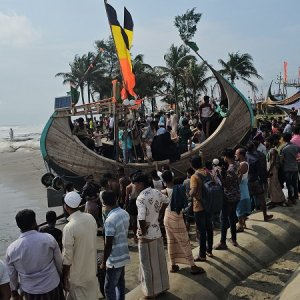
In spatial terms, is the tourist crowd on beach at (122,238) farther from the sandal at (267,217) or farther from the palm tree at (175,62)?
the palm tree at (175,62)

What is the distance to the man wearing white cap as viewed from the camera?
158 inches

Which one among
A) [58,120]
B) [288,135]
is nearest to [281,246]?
[288,135]

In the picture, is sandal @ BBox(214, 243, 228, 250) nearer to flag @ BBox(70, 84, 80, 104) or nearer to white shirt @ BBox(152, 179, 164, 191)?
white shirt @ BBox(152, 179, 164, 191)

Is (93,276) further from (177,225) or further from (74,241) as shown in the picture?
(177,225)

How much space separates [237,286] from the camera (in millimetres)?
5613

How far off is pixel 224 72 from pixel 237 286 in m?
29.7

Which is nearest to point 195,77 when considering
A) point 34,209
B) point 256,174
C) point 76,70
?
point 76,70

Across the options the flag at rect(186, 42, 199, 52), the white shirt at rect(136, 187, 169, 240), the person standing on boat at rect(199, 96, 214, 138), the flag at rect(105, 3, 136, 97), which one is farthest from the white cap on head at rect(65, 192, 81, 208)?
the person standing on boat at rect(199, 96, 214, 138)

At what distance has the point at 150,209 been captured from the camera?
488 centimetres

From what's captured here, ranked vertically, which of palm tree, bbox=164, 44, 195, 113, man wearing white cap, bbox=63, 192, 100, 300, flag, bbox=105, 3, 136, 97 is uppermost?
palm tree, bbox=164, 44, 195, 113

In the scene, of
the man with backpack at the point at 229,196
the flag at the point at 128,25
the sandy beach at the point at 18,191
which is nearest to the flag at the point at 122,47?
the flag at the point at 128,25

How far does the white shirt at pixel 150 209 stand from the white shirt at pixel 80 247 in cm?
76

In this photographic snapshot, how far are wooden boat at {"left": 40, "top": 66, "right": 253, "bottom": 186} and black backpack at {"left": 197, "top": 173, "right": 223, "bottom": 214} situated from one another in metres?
5.51

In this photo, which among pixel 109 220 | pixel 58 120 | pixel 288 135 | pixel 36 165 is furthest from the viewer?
pixel 36 165
